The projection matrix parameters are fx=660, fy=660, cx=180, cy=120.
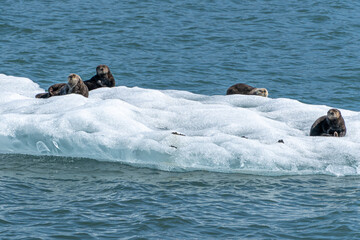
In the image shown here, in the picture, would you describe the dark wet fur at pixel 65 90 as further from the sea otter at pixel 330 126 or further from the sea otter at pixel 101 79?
the sea otter at pixel 330 126

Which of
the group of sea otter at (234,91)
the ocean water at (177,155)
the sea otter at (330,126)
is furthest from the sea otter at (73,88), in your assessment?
the sea otter at (330,126)

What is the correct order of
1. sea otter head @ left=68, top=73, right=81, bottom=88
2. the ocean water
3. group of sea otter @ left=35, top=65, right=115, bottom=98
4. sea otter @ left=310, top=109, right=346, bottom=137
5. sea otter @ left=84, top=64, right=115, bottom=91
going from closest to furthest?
the ocean water, sea otter @ left=310, top=109, right=346, bottom=137, sea otter head @ left=68, top=73, right=81, bottom=88, group of sea otter @ left=35, top=65, right=115, bottom=98, sea otter @ left=84, top=64, right=115, bottom=91

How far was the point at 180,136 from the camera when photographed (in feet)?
36.2

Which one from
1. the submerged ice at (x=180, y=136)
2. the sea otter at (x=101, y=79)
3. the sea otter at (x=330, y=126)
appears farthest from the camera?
the sea otter at (x=101, y=79)

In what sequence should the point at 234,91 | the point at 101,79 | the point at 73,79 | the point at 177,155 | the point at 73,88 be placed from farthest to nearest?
1. the point at 101,79
2. the point at 234,91
3. the point at 73,88
4. the point at 73,79
5. the point at 177,155

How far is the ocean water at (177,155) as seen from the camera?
8.36 metres

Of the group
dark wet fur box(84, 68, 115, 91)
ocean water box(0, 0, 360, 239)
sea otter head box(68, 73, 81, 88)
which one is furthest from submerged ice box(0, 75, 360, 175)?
dark wet fur box(84, 68, 115, 91)

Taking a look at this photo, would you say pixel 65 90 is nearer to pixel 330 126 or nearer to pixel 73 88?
pixel 73 88

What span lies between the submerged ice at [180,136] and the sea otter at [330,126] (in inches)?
9.3

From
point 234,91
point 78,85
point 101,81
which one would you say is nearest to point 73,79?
point 78,85

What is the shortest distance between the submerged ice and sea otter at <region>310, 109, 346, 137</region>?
0.78 ft

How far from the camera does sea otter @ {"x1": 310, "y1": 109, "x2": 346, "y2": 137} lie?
11.7 m

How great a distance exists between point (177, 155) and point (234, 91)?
17.0 ft

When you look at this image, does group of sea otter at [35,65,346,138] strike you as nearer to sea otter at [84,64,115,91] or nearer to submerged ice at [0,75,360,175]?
sea otter at [84,64,115,91]
